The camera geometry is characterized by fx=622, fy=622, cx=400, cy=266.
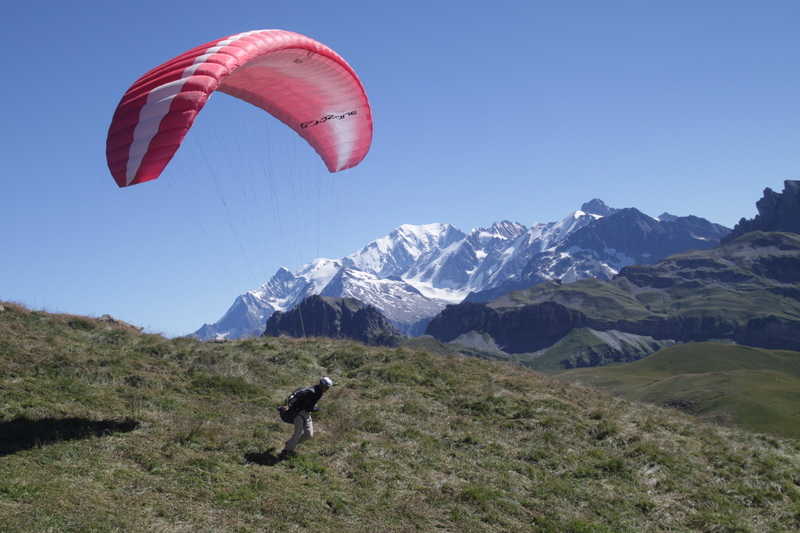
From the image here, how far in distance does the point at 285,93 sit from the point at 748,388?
599ft

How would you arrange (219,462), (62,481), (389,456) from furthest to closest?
1. (389,456)
2. (219,462)
3. (62,481)

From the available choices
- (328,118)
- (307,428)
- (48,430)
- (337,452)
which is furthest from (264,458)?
(328,118)

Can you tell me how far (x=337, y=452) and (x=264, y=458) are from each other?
2.13 m

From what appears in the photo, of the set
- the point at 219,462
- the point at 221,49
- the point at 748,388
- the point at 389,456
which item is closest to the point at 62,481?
the point at 219,462

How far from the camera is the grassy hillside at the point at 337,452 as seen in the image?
42.5 ft

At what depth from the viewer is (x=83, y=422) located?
15.9 meters

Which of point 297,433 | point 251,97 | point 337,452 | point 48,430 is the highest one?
point 251,97

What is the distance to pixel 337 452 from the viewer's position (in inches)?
672

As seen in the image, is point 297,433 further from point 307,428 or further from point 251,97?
point 251,97

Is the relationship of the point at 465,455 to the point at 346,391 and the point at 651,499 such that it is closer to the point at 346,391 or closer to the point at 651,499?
the point at 651,499

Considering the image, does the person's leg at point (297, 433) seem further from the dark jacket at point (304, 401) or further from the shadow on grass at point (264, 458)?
the shadow on grass at point (264, 458)

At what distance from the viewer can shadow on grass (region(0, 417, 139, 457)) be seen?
1409cm

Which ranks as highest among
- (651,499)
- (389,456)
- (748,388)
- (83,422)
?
(83,422)

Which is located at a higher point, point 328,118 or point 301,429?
point 328,118
